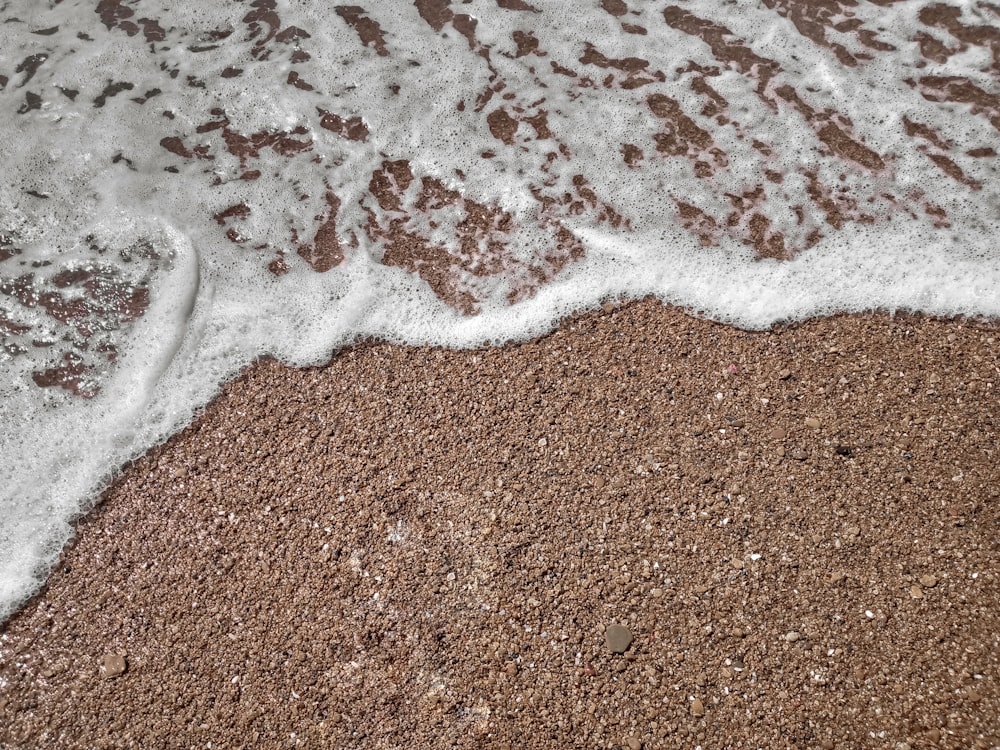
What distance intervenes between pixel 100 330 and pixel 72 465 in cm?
66

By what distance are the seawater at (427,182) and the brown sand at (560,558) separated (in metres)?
0.24

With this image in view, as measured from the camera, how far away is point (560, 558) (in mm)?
2486

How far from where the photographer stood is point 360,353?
3066 millimetres

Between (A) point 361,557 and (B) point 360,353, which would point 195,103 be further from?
(A) point 361,557

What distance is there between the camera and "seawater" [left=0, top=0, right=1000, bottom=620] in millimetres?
3082

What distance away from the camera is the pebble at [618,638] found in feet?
7.61

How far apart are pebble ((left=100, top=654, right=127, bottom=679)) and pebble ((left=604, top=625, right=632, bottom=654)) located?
1624 millimetres

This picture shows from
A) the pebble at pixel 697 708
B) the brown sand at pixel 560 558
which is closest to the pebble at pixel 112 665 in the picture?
the brown sand at pixel 560 558

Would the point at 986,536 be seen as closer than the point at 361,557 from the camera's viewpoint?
Yes

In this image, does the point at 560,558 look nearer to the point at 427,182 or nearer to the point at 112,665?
the point at 112,665

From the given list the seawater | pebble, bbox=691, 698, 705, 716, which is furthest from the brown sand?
the seawater

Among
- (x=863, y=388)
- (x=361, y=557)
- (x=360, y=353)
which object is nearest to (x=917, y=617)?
(x=863, y=388)

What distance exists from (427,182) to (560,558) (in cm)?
206

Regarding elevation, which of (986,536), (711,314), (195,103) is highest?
(195,103)
